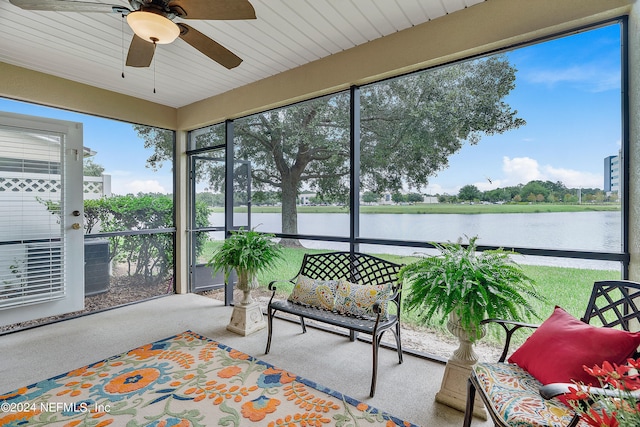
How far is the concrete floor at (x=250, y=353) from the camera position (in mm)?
2174

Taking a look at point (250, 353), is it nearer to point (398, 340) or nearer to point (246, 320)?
point (246, 320)

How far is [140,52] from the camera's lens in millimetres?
2174

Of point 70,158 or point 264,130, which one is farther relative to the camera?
point 264,130

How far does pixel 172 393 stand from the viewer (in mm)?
2191

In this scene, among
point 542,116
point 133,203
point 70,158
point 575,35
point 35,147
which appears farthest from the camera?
point 133,203

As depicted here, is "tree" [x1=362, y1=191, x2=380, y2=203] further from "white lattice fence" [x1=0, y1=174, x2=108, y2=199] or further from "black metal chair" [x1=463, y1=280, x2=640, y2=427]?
"white lattice fence" [x1=0, y1=174, x2=108, y2=199]

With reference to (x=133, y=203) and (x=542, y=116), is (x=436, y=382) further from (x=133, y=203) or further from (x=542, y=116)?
(x=133, y=203)

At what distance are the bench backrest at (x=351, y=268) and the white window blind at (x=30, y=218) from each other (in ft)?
9.35

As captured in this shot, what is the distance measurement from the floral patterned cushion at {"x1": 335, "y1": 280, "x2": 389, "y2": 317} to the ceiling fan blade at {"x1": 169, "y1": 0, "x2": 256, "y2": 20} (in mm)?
2118

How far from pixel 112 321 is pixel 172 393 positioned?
199 cm

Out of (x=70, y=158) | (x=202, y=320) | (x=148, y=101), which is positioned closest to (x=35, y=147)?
(x=70, y=158)

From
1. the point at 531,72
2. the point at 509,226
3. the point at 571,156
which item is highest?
the point at 531,72

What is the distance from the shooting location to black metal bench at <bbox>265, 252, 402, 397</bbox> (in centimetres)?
232

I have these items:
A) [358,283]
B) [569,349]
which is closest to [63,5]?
[358,283]
